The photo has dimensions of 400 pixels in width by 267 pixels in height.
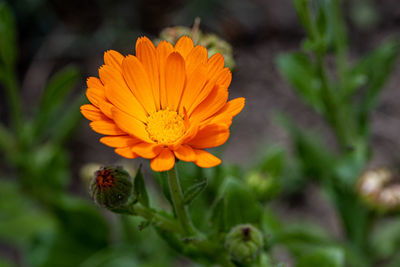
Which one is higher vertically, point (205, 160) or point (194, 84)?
point (194, 84)

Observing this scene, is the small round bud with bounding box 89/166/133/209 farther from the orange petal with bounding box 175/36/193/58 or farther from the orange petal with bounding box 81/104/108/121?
the orange petal with bounding box 175/36/193/58

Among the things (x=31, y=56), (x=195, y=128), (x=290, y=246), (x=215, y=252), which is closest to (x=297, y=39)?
(x=290, y=246)

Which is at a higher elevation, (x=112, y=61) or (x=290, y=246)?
(x=290, y=246)

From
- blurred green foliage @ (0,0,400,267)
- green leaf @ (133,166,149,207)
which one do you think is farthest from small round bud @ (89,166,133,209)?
blurred green foliage @ (0,0,400,267)

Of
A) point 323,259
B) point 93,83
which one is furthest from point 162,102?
point 323,259

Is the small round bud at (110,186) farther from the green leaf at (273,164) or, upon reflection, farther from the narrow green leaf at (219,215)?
the green leaf at (273,164)

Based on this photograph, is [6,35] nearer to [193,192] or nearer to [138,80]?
[138,80]

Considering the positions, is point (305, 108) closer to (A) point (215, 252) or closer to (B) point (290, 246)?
(B) point (290, 246)
